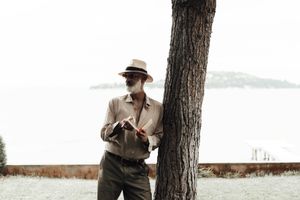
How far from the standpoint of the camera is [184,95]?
3.76 meters

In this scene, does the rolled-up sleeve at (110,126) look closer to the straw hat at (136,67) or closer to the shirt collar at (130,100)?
the shirt collar at (130,100)

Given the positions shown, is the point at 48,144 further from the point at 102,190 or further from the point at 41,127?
the point at 102,190

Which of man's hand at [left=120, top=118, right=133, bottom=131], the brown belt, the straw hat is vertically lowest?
the brown belt

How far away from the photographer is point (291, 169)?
8.40 m

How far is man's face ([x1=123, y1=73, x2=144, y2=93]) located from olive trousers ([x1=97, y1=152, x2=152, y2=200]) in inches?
20.6

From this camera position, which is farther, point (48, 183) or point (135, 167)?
point (48, 183)

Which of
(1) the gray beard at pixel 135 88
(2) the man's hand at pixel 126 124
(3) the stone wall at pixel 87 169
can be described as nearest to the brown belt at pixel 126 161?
(2) the man's hand at pixel 126 124

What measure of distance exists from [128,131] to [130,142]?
8cm

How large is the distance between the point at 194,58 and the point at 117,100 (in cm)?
71

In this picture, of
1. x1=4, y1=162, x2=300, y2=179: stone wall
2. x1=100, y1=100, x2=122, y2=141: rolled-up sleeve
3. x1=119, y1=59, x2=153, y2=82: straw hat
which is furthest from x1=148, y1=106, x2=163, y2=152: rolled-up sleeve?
x1=4, y1=162, x2=300, y2=179: stone wall

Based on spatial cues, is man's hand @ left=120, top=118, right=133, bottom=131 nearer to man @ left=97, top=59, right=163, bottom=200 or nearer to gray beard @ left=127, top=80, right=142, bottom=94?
man @ left=97, top=59, right=163, bottom=200

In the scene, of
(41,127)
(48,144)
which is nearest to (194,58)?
(48,144)

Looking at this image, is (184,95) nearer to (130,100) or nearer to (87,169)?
(130,100)

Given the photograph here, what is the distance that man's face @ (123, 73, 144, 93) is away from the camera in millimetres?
3502
